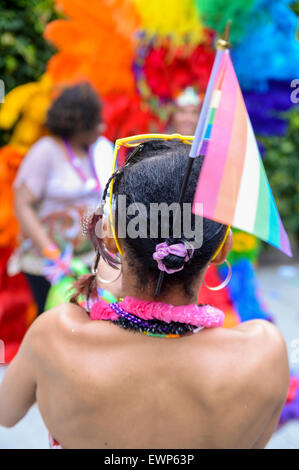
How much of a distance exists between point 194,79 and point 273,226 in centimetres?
198

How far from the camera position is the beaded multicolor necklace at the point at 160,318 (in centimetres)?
90

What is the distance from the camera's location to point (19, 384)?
3.29 feet

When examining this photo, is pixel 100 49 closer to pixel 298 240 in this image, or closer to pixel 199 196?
pixel 199 196

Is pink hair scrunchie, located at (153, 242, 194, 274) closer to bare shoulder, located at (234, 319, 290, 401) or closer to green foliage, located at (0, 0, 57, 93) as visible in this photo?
bare shoulder, located at (234, 319, 290, 401)

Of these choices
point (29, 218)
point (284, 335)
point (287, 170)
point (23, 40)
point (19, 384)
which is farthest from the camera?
point (287, 170)

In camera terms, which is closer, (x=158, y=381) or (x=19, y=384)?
(x=158, y=381)

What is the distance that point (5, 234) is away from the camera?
272 cm

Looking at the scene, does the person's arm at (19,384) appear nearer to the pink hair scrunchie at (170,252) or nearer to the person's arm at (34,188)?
the pink hair scrunchie at (170,252)

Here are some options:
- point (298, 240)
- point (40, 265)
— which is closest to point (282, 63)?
point (40, 265)

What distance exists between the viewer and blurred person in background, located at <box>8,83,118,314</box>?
2160mm

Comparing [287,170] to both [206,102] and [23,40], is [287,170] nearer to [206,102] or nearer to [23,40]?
[23,40]

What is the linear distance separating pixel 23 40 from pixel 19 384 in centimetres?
259

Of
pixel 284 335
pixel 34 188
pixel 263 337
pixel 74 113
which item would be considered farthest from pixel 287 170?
pixel 263 337

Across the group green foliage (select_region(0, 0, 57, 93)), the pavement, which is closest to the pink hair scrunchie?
the pavement
